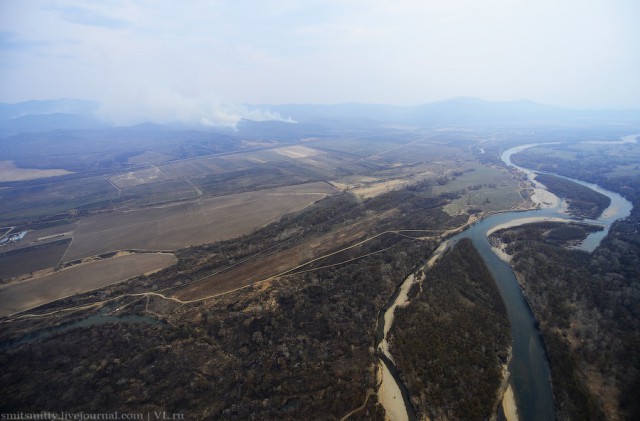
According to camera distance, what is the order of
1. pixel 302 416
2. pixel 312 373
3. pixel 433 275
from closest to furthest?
pixel 302 416 < pixel 312 373 < pixel 433 275

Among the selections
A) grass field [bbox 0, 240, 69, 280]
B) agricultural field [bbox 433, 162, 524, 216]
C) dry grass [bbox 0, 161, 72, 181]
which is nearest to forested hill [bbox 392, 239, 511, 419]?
agricultural field [bbox 433, 162, 524, 216]

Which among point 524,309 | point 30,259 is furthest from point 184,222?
point 524,309

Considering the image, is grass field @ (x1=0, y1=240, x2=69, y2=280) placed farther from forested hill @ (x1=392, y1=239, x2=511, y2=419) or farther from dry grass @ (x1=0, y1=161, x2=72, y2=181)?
dry grass @ (x1=0, y1=161, x2=72, y2=181)

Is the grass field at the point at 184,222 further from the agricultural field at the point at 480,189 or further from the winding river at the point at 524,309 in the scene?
the winding river at the point at 524,309

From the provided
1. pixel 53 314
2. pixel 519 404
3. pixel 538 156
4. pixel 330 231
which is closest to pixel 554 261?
pixel 519 404

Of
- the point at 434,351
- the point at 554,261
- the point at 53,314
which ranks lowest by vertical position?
the point at 53,314

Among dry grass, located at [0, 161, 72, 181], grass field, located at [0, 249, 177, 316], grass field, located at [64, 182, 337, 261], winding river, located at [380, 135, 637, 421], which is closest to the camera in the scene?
winding river, located at [380, 135, 637, 421]

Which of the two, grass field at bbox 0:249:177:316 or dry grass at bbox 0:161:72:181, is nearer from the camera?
grass field at bbox 0:249:177:316

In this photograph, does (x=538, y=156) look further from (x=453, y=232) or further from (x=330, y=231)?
(x=330, y=231)

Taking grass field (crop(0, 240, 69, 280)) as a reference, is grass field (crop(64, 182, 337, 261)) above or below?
above
